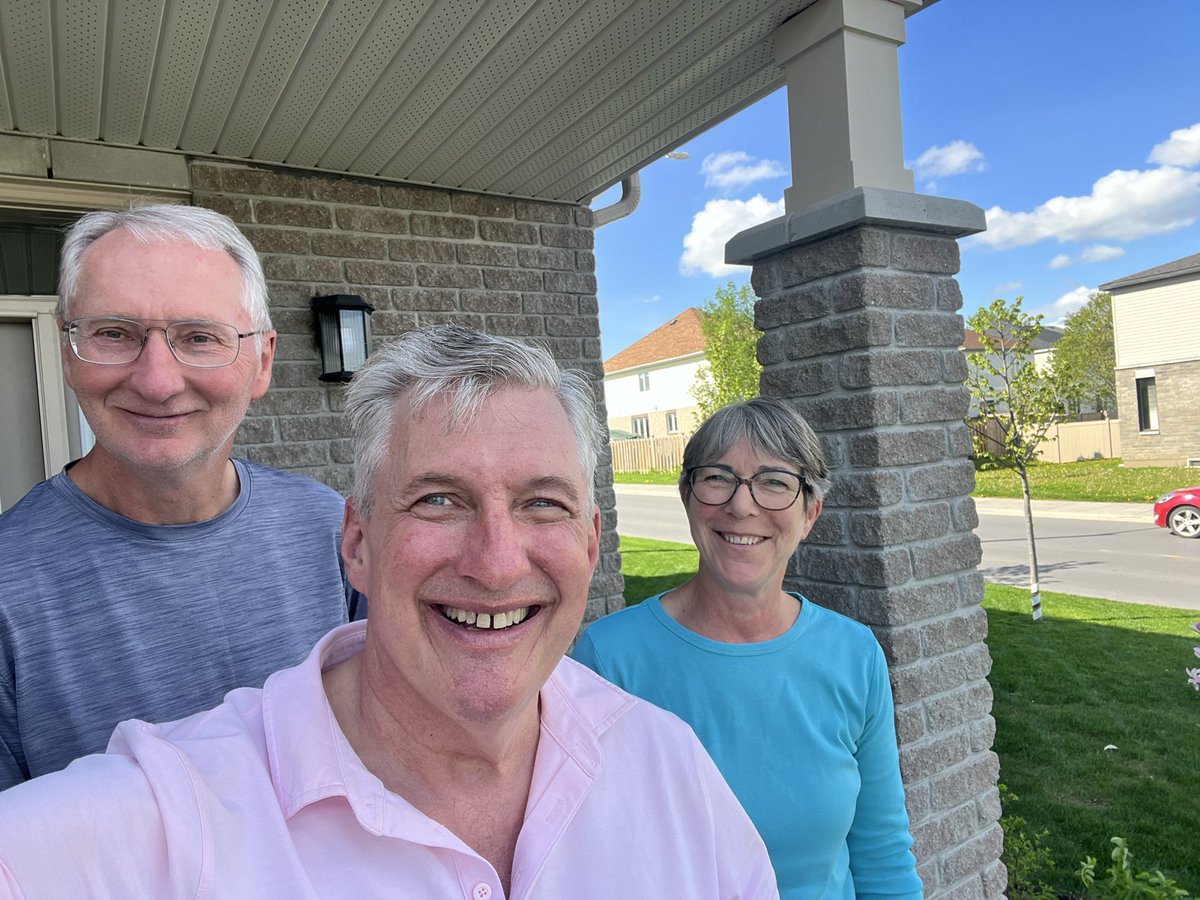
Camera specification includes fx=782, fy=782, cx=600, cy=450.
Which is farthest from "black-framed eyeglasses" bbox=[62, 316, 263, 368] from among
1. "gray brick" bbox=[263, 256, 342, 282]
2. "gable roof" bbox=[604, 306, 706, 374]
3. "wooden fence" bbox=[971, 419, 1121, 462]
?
"gable roof" bbox=[604, 306, 706, 374]

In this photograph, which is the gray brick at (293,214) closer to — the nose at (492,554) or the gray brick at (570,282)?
the gray brick at (570,282)

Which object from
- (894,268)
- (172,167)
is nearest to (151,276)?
(894,268)

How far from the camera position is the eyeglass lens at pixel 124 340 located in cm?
136

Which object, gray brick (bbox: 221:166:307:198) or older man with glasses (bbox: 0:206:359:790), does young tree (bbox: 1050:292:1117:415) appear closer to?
gray brick (bbox: 221:166:307:198)

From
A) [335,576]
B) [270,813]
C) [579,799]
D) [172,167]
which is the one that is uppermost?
[172,167]

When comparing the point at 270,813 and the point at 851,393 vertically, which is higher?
the point at 851,393

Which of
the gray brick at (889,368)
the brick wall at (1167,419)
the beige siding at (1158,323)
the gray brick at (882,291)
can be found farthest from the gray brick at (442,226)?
the beige siding at (1158,323)

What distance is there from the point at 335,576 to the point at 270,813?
2.51 ft

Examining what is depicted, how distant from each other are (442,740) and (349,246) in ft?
10.8

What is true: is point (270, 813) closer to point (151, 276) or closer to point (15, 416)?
point (151, 276)

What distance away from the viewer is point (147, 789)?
86cm

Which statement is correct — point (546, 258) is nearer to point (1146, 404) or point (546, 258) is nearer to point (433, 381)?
point (433, 381)

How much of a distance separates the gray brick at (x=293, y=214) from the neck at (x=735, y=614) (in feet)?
9.30

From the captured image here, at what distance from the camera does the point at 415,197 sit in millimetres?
4074
